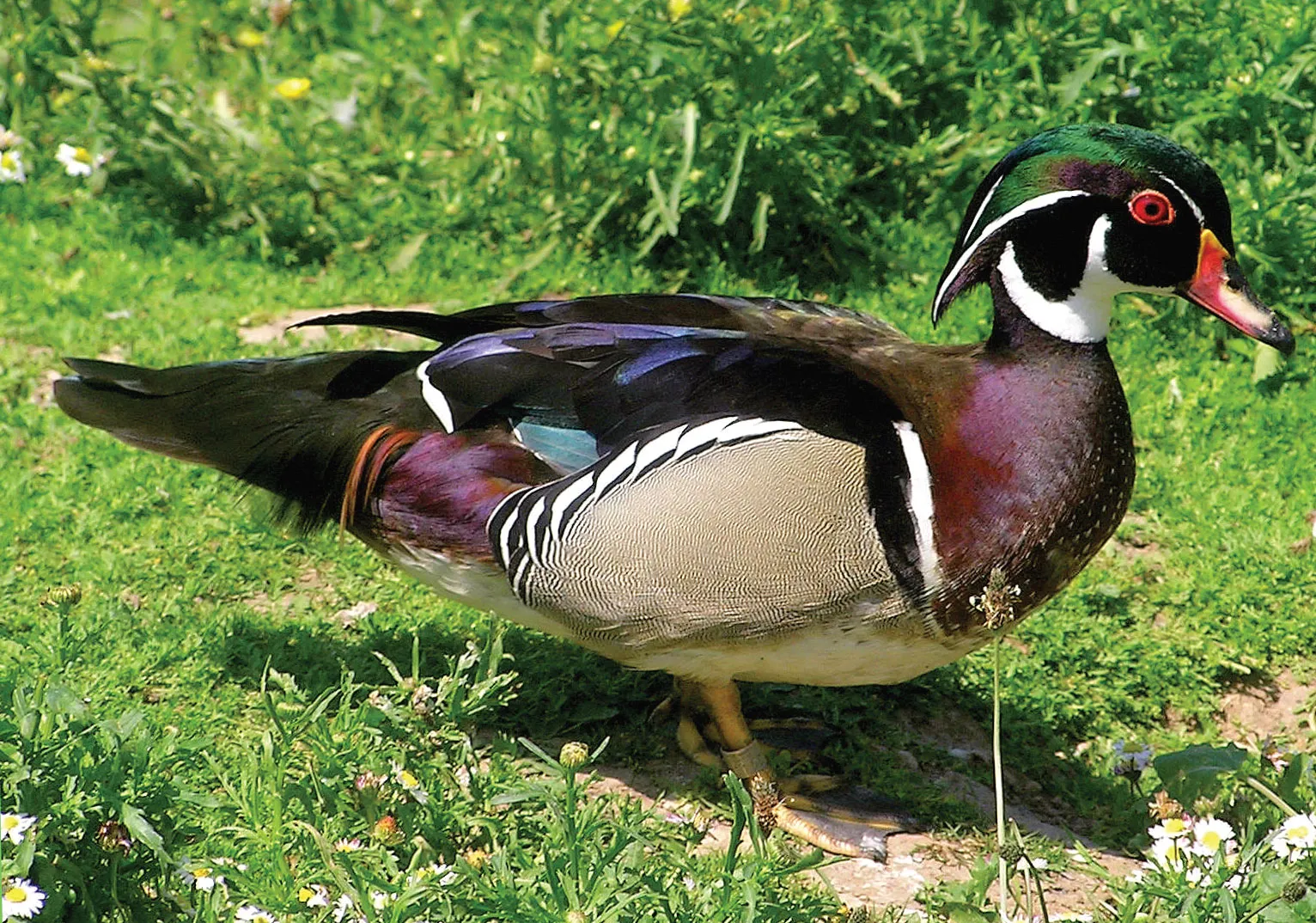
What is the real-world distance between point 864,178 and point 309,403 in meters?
2.20

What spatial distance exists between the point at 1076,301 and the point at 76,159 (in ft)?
10.9

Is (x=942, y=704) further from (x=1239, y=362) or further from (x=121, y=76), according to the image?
(x=121, y=76)

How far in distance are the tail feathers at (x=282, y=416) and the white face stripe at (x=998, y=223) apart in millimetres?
988

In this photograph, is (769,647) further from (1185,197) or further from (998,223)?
(1185,197)

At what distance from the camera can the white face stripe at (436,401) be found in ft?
9.96

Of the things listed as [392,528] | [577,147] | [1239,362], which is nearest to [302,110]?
[577,147]

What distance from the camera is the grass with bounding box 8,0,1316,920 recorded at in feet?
8.24

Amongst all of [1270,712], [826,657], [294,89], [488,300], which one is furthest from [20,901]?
[294,89]

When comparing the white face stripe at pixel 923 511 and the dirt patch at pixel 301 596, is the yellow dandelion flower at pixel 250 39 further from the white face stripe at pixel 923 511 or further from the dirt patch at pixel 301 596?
the white face stripe at pixel 923 511

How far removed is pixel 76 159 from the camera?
16.3 feet

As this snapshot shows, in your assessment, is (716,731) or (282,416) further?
(716,731)

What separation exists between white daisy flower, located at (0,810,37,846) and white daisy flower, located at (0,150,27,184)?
325 centimetres

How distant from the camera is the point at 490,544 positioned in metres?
2.97

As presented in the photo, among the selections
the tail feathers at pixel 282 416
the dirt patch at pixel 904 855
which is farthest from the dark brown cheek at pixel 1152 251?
the tail feathers at pixel 282 416
